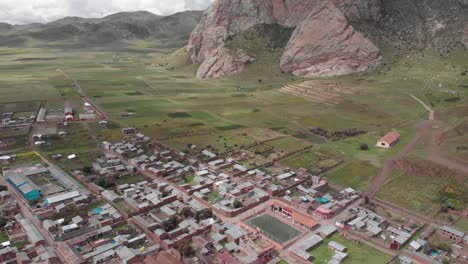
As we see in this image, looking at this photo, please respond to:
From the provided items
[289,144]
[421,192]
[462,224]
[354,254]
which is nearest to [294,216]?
[354,254]

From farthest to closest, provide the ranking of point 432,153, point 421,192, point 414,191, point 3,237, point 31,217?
point 432,153, point 414,191, point 421,192, point 31,217, point 3,237

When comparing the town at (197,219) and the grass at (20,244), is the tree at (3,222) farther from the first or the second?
the grass at (20,244)

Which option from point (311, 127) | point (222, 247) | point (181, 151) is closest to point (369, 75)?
point (311, 127)

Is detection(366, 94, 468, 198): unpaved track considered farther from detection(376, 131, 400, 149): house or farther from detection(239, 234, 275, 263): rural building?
detection(239, 234, 275, 263): rural building

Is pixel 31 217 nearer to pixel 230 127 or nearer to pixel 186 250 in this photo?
pixel 186 250

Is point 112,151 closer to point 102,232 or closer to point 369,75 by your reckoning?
point 102,232

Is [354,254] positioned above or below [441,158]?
below
